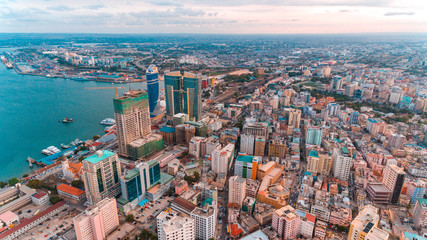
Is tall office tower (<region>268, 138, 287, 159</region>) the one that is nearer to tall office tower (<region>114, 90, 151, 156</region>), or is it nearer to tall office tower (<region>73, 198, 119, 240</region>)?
tall office tower (<region>114, 90, 151, 156</region>)

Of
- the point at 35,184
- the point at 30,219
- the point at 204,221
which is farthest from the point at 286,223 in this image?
the point at 35,184

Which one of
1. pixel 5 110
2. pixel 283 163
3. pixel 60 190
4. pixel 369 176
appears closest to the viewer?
pixel 60 190

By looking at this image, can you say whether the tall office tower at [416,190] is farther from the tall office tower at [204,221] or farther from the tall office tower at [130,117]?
the tall office tower at [130,117]

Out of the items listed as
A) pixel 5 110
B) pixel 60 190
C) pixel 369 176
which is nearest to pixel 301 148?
pixel 369 176

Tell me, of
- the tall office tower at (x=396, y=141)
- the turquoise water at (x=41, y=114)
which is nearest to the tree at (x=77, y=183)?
the turquoise water at (x=41, y=114)

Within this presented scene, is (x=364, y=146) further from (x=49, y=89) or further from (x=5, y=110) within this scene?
(x=49, y=89)

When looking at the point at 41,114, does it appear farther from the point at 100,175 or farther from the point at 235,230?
the point at 235,230

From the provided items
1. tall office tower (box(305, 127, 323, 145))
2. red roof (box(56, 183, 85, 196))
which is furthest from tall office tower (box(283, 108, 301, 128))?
red roof (box(56, 183, 85, 196))
